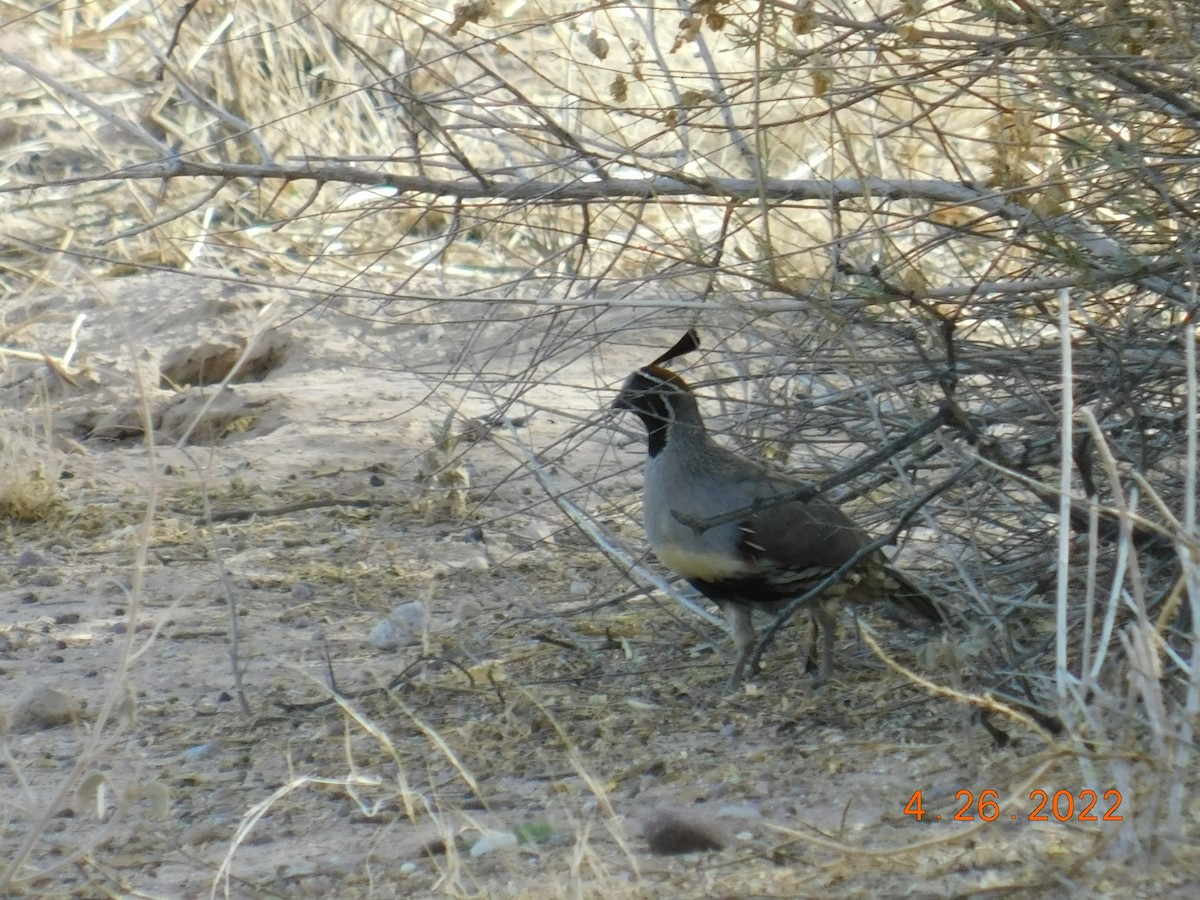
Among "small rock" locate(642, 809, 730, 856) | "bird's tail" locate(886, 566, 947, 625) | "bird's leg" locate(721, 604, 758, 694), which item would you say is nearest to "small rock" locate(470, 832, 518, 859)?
"small rock" locate(642, 809, 730, 856)

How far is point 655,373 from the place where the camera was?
3.79 meters

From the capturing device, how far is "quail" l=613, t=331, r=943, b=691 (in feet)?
11.3

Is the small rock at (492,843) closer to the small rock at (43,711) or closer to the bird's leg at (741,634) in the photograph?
the bird's leg at (741,634)

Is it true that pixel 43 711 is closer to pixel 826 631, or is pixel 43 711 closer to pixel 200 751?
pixel 200 751

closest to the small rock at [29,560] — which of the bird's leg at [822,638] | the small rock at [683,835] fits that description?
the bird's leg at [822,638]

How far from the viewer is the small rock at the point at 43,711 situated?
3.45 m

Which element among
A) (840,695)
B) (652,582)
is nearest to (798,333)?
(652,582)

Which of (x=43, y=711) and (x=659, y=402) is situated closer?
(x=43, y=711)

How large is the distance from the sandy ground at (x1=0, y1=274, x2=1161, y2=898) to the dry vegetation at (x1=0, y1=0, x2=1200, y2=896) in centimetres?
1
